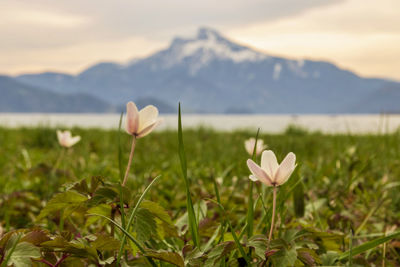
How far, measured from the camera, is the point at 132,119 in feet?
3.10

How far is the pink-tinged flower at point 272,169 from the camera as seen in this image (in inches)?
33.2

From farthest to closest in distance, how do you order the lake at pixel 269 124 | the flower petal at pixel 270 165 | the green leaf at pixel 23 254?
the lake at pixel 269 124, the flower petal at pixel 270 165, the green leaf at pixel 23 254

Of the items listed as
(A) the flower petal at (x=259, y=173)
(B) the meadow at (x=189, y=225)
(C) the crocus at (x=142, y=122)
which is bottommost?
(B) the meadow at (x=189, y=225)

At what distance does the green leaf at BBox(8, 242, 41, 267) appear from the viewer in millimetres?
750

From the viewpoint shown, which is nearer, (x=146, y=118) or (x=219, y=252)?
(x=219, y=252)

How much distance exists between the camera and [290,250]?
0.87 meters

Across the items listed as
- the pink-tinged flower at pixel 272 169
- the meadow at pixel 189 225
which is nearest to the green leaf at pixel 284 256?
the meadow at pixel 189 225

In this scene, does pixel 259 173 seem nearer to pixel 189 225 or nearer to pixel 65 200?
pixel 189 225

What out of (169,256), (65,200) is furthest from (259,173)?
(65,200)

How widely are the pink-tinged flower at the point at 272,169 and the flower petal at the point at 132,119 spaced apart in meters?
0.30

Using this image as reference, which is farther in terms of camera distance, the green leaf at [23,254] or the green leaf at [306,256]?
the green leaf at [306,256]

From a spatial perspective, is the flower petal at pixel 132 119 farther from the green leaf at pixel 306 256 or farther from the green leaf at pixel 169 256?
the green leaf at pixel 306 256

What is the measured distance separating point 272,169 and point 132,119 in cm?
35

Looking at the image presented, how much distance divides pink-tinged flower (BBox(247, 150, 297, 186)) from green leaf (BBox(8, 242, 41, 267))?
47 centimetres
